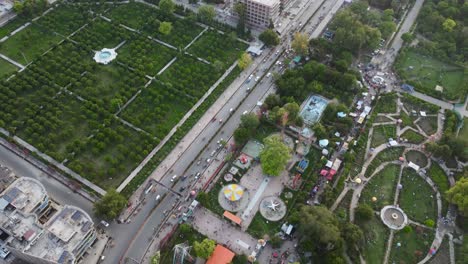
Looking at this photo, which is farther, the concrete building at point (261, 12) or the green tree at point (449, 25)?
the concrete building at point (261, 12)

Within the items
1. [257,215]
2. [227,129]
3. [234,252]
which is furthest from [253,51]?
[234,252]

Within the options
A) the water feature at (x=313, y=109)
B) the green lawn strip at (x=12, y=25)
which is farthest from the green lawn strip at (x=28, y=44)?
the water feature at (x=313, y=109)

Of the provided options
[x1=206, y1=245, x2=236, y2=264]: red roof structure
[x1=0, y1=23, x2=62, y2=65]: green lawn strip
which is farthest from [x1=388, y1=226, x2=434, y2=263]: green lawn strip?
[x1=0, y1=23, x2=62, y2=65]: green lawn strip

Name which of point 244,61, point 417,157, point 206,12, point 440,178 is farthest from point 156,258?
point 206,12

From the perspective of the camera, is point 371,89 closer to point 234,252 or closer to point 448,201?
point 448,201

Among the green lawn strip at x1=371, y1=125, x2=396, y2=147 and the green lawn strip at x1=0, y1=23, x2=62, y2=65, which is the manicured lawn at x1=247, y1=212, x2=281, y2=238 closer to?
the green lawn strip at x1=371, y1=125, x2=396, y2=147

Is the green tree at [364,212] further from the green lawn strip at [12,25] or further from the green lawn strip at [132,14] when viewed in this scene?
the green lawn strip at [12,25]
